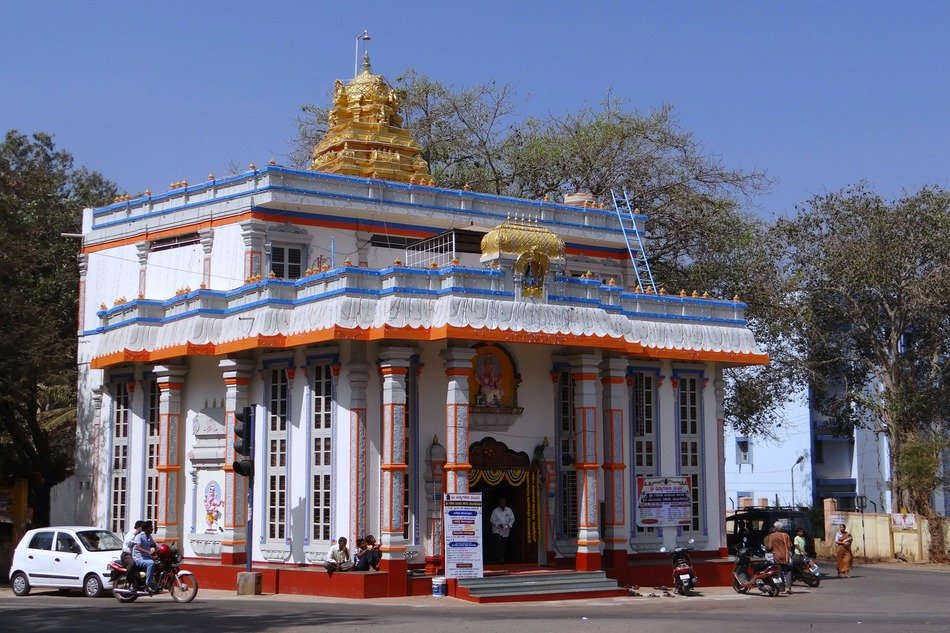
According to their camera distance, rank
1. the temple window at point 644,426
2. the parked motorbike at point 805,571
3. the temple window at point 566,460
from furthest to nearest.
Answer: the parked motorbike at point 805,571 → the temple window at point 644,426 → the temple window at point 566,460

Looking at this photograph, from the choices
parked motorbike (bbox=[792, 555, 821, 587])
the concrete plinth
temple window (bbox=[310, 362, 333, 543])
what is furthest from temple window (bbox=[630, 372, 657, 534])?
the concrete plinth

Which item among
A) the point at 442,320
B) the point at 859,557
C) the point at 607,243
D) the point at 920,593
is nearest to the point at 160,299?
the point at 442,320

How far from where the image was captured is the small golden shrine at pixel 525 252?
26281mm

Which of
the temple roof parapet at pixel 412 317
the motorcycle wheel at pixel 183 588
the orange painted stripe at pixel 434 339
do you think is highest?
the temple roof parapet at pixel 412 317

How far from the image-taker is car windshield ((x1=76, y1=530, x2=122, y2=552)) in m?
25.9

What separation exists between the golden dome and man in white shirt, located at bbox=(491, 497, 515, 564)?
5646mm

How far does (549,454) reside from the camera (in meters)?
28.4

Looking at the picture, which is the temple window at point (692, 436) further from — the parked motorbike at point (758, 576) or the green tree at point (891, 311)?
the green tree at point (891, 311)

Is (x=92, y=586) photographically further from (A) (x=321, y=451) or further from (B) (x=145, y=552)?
(A) (x=321, y=451)

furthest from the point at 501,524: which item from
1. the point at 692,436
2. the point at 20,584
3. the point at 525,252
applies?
the point at 20,584

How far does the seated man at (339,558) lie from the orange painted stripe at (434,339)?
4181 mm

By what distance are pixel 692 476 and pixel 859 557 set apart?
609 inches

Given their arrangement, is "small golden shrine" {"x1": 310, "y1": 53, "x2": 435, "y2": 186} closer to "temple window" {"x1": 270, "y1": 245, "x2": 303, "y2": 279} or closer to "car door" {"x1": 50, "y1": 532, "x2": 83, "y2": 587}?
"temple window" {"x1": 270, "y1": 245, "x2": 303, "y2": 279}

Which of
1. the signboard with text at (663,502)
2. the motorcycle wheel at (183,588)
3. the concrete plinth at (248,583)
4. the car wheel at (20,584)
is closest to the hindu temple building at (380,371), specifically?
the signboard with text at (663,502)
